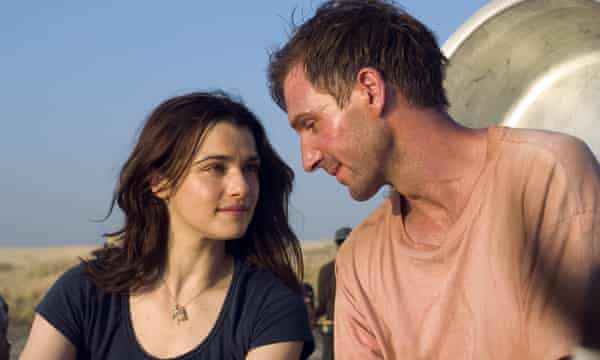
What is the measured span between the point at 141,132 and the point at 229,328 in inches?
31.0

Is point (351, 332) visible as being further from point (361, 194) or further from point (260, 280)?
point (260, 280)

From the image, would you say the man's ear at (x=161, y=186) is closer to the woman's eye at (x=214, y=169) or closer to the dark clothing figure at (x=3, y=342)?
the woman's eye at (x=214, y=169)

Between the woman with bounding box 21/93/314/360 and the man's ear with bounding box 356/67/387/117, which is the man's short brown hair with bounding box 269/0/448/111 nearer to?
the man's ear with bounding box 356/67/387/117

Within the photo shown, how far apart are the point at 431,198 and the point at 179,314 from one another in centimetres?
122

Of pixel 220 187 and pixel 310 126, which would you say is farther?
pixel 220 187

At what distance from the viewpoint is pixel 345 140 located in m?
2.38

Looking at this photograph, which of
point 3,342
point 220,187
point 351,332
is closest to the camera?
point 351,332

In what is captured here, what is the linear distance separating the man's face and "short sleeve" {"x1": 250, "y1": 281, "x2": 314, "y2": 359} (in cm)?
92

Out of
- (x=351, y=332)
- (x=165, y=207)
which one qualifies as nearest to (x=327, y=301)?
(x=165, y=207)

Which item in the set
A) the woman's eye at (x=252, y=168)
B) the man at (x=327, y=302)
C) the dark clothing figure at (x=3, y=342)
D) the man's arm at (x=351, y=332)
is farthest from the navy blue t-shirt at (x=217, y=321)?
the man at (x=327, y=302)

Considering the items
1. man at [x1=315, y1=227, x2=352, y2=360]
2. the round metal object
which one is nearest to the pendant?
the round metal object

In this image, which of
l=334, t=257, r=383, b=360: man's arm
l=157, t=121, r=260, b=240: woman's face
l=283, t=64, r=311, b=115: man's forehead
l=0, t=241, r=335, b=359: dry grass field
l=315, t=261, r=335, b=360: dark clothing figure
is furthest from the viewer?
l=0, t=241, r=335, b=359: dry grass field

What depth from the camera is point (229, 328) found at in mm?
3236

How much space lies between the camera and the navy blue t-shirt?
321cm
